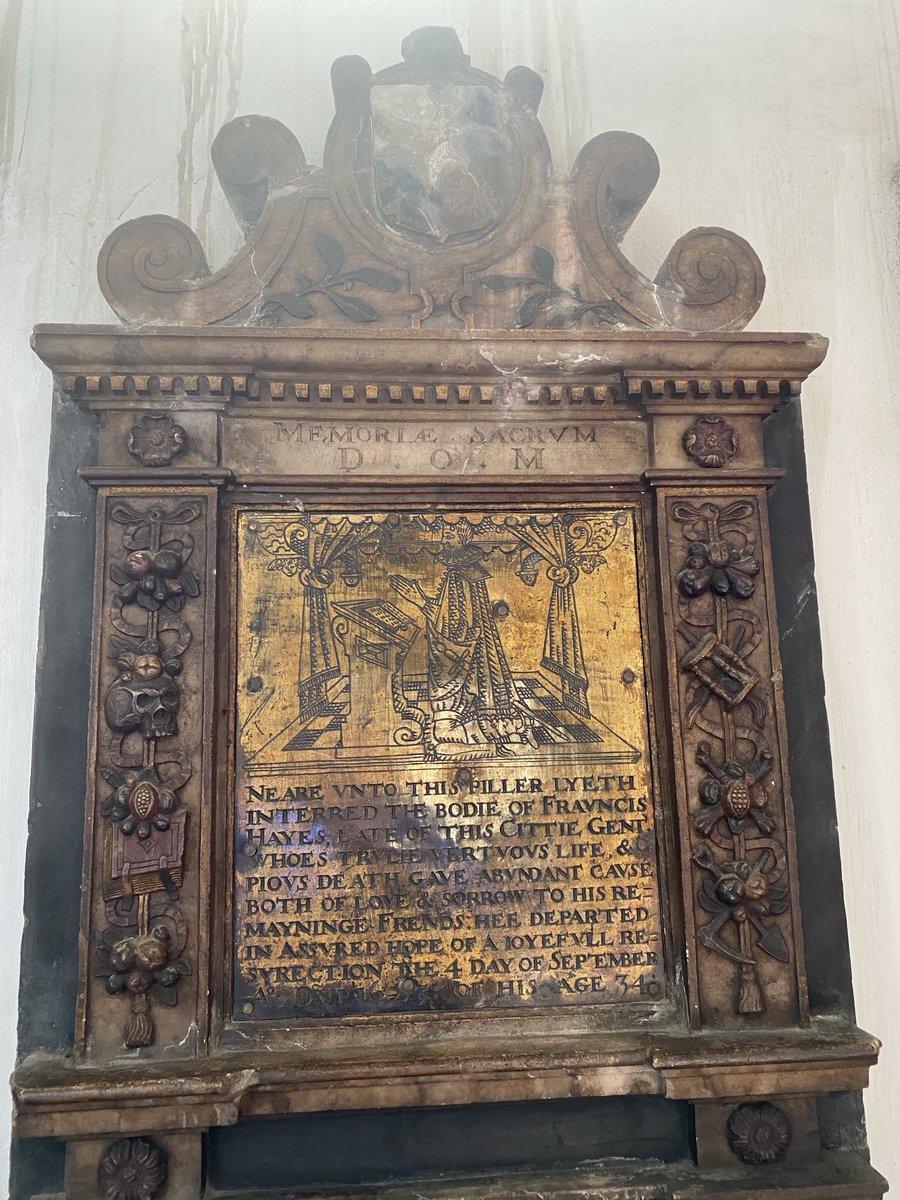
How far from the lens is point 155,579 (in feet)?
9.48

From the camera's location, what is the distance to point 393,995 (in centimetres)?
283

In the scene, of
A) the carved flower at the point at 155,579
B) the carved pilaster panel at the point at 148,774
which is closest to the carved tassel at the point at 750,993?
the carved pilaster panel at the point at 148,774

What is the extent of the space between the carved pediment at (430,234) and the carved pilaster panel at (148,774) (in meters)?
0.79

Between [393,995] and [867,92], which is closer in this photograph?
[393,995]

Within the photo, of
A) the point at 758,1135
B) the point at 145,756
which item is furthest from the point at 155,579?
the point at 758,1135

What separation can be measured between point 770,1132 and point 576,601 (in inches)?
67.7

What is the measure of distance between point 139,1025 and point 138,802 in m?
0.64

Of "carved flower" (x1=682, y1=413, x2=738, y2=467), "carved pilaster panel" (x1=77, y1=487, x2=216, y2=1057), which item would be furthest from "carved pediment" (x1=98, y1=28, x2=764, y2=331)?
"carved pilaster panel" (x1=77, y1=487, x2=216, y2=1057)

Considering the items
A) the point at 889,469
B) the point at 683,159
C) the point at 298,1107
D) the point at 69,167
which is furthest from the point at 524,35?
the point at 298,1107

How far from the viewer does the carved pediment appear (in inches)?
122

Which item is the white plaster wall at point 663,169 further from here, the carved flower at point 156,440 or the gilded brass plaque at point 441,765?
the gilded brass plaque at point 441,765

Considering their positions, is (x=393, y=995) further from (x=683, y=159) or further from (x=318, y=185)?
(x=683, y=159)

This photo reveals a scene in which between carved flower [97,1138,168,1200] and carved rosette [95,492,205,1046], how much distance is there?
0.06ft

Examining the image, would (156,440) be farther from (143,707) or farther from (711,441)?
(711,441)
